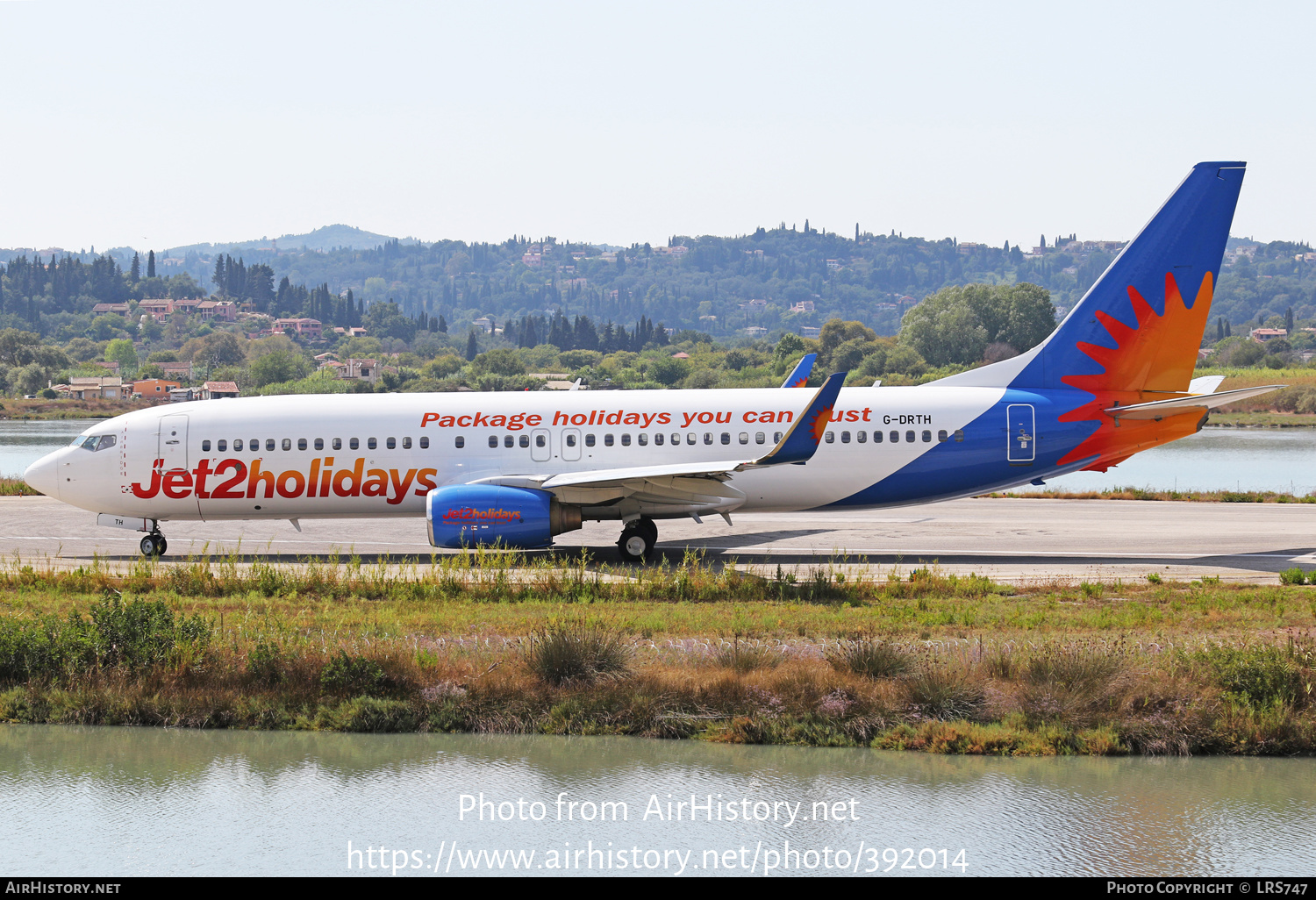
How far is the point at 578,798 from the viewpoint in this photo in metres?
12.9

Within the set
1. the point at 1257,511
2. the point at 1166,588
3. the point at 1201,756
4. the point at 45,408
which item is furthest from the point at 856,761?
the point at 45,408

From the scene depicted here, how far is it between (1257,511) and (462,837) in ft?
92.0

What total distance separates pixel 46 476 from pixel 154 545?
112 inches

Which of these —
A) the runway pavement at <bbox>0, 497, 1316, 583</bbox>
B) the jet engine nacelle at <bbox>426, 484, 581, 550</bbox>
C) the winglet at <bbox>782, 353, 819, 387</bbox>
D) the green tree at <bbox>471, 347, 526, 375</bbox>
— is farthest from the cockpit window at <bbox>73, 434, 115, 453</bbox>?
the green tree at <bbox>471, 347, 526, 375</bbox>

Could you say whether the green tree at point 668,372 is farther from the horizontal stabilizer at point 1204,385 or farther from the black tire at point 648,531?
the black tire at point 648,531

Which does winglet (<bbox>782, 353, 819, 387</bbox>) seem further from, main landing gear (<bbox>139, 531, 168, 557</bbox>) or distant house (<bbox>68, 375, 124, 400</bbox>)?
distant house (<bbox>68, 375, 124, 400</bbox>)

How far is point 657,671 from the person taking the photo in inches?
609

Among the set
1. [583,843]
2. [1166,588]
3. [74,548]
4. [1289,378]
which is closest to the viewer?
[583,843]

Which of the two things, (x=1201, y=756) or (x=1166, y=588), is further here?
(x=1166, y=588)

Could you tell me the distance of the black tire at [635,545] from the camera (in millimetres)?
25625

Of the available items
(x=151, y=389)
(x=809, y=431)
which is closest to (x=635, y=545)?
(x=809, y=431)

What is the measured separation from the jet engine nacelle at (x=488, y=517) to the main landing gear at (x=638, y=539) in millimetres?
1649

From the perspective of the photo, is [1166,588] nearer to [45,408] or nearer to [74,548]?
[74,548]

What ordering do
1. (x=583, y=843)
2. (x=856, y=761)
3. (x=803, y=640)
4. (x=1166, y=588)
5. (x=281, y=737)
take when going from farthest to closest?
(x=1166, y=588) → (x=803, y=640) → (x=281, y=737) → (x=856, y=761) → (x=583, y=843)
